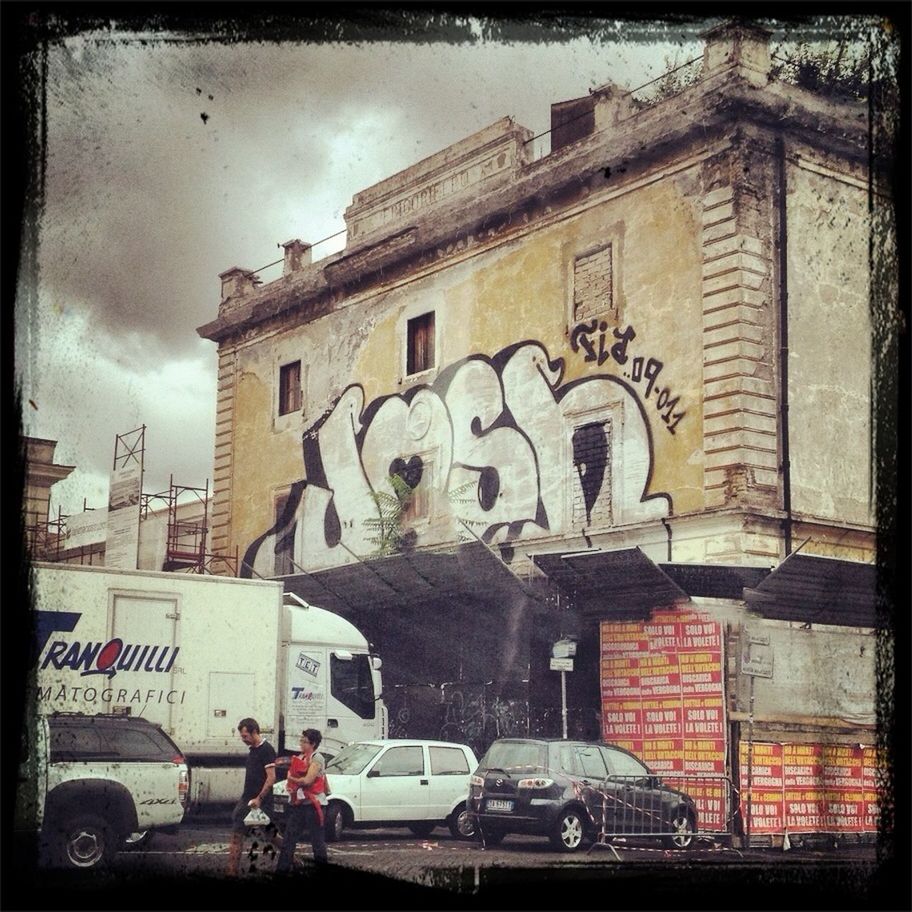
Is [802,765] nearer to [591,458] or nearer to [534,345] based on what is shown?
[591,458]

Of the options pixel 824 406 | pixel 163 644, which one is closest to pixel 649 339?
pixel 824 406

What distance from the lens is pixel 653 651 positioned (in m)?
20.2

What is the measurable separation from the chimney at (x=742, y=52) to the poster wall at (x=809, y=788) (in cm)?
1016

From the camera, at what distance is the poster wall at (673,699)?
19.0 metres

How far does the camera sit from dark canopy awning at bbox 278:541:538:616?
74.6 feet

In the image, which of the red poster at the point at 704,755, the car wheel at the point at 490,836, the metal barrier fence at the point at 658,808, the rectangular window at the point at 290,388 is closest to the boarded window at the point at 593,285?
the red poster at the point at 704,755

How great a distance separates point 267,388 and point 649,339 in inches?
417

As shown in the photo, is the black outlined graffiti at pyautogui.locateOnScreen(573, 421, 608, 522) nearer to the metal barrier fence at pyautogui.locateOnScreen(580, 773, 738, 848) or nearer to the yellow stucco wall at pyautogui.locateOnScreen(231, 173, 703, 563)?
the yellow stucco wall at pyautogui.locateOnScreen(231, 173, 703, 563)

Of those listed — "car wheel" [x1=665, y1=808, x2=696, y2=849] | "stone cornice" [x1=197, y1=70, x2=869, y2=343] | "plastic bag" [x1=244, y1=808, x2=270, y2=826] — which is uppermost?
"stone cornice" [x1=197, y1=70, x2=869, y2=343]

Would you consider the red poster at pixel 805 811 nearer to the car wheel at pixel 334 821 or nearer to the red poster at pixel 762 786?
the red poster at pixel 762 786

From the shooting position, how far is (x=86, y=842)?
46.9ft

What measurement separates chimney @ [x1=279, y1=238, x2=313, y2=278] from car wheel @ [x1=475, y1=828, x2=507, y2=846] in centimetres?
1548

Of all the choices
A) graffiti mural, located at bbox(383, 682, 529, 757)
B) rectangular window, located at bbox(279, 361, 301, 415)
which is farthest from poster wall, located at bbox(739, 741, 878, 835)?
rectangular window, located at bbox(279, 361, 301, 415)

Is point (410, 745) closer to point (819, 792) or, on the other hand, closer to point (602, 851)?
point (602, 851)
